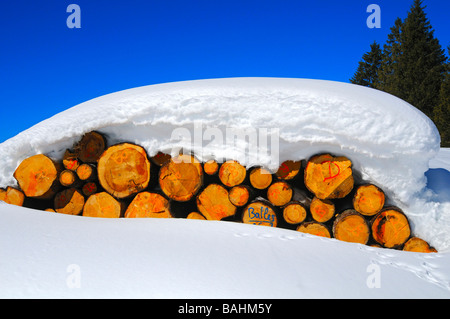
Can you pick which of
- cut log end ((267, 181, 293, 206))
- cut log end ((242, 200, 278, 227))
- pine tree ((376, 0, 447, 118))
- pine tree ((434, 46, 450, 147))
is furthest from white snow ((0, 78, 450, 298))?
pine tree ((376, 0, 447, 118))

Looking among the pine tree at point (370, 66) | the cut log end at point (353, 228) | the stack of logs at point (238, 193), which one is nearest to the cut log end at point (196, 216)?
the stack of logs at point (238, 193)

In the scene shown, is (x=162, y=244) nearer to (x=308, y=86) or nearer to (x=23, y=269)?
(x=23, y=269)

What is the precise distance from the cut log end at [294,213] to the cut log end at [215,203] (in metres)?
0.31

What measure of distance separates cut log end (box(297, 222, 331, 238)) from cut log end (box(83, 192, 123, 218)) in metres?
1.11

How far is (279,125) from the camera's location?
1728 mm

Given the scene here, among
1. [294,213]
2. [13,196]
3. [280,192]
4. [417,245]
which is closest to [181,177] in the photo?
[280,192]

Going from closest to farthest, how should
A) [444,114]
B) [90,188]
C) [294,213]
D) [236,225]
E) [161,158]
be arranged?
1. [236,225]
2. [294,213]
3. [161,158]
4. [90,188]
5. [444,114]

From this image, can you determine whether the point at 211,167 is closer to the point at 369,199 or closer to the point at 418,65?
the point at 369,199

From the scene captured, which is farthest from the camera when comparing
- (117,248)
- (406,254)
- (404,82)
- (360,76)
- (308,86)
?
(360,76)

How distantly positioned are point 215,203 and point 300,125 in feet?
2.17

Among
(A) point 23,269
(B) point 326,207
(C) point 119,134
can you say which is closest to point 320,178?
(B) point 326,207

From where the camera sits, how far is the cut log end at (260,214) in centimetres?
182
